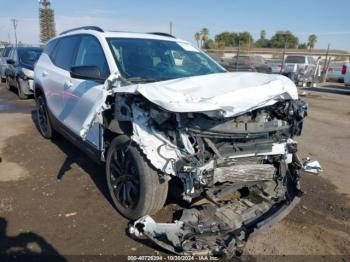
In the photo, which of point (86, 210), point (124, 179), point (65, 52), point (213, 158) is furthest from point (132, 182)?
point (65, 52)

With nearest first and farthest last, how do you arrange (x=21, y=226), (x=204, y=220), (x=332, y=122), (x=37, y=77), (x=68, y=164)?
(x=204, y=220) → (x=21, y=226) → (x=68, y=164) → (x=37, y=77) → (x=332, y=122)

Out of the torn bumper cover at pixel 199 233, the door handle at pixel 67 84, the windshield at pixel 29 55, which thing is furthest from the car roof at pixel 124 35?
the windshield at pixel 29 55

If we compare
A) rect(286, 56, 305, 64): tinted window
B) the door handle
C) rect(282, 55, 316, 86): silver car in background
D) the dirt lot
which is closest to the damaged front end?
the dirt lot

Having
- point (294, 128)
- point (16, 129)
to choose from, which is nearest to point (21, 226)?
point (294, 128)

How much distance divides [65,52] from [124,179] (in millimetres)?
2755

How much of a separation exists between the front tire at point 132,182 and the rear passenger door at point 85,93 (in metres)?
0.41

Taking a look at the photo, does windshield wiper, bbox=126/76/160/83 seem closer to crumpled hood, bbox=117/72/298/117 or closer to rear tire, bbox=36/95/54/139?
crumpled hood, bbox=117/72/298/117

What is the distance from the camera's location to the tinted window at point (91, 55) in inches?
163

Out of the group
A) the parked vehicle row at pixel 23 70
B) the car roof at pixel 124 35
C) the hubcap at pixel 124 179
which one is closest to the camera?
the hubcap at pixel 124 179

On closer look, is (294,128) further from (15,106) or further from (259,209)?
(15,106)

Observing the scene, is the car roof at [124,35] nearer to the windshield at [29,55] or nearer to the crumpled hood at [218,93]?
the crumpled hood at [218,93]

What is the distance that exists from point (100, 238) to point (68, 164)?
237 cm

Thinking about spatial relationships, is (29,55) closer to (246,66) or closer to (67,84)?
(67,84)

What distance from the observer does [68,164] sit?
5578 mm
